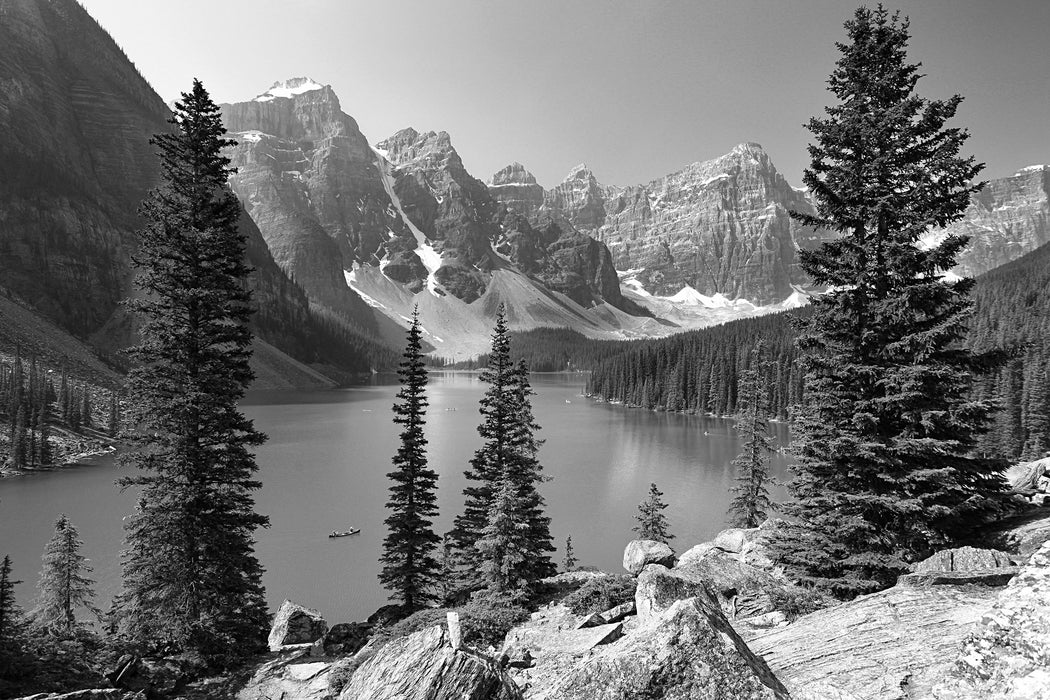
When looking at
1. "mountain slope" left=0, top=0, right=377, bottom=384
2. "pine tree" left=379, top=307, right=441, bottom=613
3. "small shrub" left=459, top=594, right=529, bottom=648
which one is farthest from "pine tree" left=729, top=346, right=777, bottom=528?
"mountain slope" left=0, top=0, right=377, bottom=384

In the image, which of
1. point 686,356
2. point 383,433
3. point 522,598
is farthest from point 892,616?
point 686,356

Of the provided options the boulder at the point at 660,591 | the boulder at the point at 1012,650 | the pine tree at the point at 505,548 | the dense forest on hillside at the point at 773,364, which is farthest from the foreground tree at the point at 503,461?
the dense forest on hillside at the point at 773,364

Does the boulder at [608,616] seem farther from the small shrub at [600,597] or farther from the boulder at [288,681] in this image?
the boulder at [288,681]

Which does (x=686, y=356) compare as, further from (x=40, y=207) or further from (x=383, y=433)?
(x=40, y=207)

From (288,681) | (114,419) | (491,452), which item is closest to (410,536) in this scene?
(491,452)

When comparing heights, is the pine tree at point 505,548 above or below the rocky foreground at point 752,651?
below

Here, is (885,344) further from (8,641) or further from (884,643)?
(8,641)
